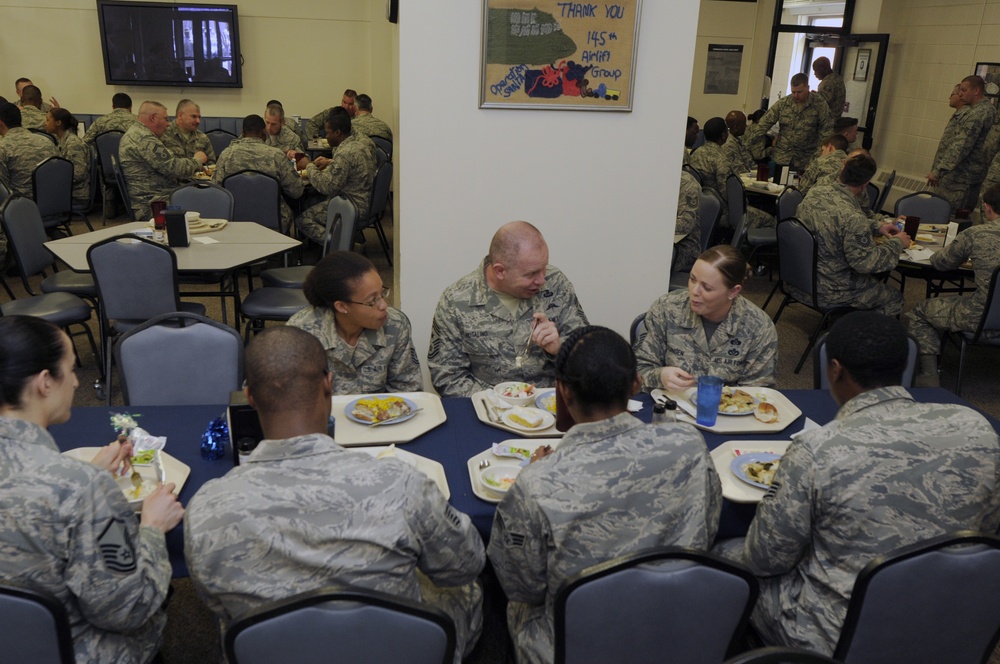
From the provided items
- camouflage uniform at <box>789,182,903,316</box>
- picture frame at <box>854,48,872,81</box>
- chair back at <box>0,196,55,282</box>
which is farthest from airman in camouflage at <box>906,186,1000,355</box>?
picture frame at <box>854,48,872,81</box>

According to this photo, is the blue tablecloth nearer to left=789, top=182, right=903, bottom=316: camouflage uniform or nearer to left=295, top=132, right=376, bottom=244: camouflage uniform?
left=789, top=182, right=903, bottom=316: camouflage uniform

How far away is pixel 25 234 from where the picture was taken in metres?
4.61

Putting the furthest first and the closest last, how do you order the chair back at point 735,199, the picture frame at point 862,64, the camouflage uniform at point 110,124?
1. the picture frame at point 862,64
2. the camouflage uniform at point 110,124
3. the chair back at point 735,199

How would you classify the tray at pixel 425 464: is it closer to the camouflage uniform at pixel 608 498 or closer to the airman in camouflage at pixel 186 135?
the camouflage uniform at pixel 608 498

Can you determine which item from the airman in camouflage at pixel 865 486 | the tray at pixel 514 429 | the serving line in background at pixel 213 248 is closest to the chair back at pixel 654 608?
the airman in camouflage at pixel 865 486

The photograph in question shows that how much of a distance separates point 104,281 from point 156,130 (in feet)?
10.8

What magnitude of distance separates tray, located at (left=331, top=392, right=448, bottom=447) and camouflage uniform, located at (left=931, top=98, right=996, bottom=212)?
23.4 feet

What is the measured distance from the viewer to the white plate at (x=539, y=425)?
8.23 ft

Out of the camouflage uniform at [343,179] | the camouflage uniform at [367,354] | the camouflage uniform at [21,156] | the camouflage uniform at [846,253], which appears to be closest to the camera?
the camouflage uniform at [367,354]

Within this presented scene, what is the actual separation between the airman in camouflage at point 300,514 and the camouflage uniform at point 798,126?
28.4 ft

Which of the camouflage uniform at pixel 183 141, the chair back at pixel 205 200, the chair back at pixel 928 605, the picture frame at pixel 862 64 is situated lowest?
the chair back at pixel 928 605

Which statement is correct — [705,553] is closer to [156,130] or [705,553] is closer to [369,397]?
[369,397]

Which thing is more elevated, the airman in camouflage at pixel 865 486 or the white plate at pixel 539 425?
the airman in camouflage at pixel 865 486

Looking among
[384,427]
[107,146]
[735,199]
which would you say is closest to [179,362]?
[384,427]
